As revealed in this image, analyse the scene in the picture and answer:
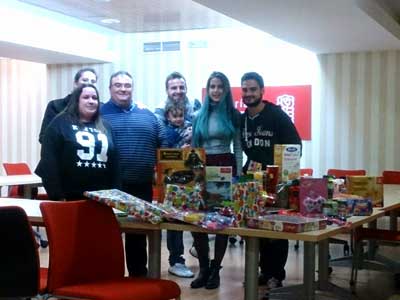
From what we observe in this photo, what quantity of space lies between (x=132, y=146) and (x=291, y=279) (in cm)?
194

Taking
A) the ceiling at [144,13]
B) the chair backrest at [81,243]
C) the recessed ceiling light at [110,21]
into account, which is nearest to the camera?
the chair backrest at [81,243]

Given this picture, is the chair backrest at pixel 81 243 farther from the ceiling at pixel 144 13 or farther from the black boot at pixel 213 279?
the ceiling at pixel 144 13

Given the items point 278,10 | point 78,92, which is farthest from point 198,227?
point 278,10

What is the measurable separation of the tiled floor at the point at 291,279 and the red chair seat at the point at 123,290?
1.69 metres

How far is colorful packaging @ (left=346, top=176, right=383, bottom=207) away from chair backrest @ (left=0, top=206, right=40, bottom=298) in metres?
1.87

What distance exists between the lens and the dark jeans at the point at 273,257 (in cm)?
453

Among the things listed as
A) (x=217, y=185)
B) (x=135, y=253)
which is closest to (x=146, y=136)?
(x=135, y=253)

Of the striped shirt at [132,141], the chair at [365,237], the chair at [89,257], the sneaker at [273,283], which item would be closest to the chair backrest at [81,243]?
the chair at [89,257]

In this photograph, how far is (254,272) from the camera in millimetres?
2738

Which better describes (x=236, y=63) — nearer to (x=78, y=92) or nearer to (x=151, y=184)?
(x=151, y=184)

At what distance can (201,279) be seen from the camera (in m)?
4.70

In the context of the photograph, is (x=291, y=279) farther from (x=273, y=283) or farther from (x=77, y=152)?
(x=77, y=152)

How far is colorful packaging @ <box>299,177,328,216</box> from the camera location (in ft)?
9.96

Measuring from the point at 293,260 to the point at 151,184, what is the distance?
233 centimetres
